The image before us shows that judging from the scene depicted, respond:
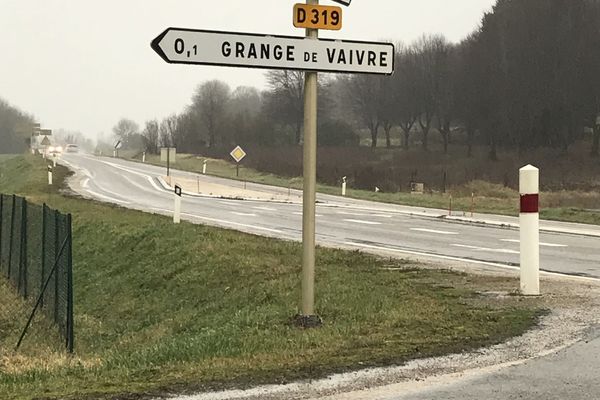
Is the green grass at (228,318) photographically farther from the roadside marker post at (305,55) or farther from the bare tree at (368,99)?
the bare tree at (368,99)

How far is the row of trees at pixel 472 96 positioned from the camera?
73.8 metres

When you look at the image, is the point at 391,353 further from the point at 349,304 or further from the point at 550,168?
the point at 550,168

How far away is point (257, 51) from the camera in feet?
22.2

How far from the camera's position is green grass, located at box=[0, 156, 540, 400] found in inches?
214

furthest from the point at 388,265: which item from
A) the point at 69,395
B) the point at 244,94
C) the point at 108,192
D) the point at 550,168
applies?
the point at 244,94

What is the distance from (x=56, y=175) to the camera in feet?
179

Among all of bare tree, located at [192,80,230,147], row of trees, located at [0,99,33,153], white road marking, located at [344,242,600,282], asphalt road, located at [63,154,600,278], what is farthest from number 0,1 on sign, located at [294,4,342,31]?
row of trees, located at [0,99,33,153]

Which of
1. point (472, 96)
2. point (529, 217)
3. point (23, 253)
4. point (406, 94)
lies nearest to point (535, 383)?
point (529, 217)

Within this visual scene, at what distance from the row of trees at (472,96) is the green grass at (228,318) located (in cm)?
4333

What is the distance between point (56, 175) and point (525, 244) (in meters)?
50.6

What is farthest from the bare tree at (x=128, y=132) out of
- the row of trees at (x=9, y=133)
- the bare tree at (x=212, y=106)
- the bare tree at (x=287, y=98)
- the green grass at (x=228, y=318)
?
the green grass at (x=228, y=318)

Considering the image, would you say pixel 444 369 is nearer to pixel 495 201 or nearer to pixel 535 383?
pixel 535 383

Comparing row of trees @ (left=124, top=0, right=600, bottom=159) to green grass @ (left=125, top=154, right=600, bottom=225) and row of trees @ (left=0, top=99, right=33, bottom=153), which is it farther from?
row of trees @ (left=0, top=99, right=33, bottom=153)

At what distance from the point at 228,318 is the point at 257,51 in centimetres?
353
